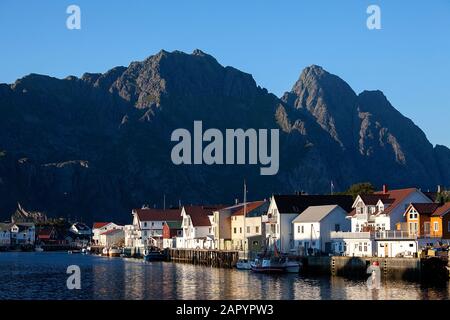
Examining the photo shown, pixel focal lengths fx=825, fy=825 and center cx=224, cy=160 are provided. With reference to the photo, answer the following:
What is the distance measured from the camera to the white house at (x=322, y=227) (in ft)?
387

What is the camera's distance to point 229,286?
89.2 metres

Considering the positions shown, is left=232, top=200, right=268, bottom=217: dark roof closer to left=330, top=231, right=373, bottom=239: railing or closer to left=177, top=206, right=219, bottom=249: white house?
left=177, top=206, right=219, bottom=249: white house

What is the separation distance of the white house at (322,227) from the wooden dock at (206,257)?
16.1 meters

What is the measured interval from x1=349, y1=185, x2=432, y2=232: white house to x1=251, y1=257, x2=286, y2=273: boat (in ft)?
38.8

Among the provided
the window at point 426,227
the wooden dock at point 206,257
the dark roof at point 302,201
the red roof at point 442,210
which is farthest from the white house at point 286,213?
the red roof at point 442,210

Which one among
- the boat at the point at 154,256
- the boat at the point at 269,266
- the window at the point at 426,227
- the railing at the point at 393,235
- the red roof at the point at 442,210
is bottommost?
the boat at the point at 269,266

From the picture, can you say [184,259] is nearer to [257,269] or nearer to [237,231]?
[237,231]

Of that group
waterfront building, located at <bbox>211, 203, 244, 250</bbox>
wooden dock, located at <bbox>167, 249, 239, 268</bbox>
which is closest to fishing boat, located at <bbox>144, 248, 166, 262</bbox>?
wooden dock, located at <bbox>167, 249, 239, 268</bbox>

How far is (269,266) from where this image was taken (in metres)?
111

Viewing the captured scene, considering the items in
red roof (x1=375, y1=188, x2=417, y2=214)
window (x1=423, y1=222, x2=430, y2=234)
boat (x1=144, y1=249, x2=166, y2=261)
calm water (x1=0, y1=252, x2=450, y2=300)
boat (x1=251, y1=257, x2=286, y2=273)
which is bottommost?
calm water (x1=0, y1=252, x2=450, y2=300)

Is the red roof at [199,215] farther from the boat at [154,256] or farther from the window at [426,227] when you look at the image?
the window at [426,227]

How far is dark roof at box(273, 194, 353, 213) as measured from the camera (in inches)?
5138
